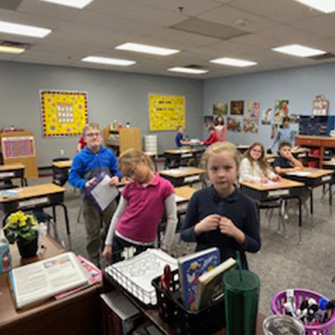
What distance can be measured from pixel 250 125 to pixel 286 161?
18.0 feet

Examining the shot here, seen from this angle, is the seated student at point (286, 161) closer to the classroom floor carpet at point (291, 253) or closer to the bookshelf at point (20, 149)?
the classroom floor carpet at point (291, 253)

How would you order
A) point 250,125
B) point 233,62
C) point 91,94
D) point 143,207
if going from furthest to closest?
point 250,125, point 91,94, point 233,62, point 143,207

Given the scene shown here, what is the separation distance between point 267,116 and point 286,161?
5.09 m

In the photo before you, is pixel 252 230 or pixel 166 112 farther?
pixel 166 112

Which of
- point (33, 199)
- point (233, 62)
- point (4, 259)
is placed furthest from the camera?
Answer: point (233, 62)

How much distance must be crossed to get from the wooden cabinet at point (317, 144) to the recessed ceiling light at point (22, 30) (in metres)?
6.74

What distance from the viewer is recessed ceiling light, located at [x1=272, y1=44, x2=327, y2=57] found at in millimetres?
5826

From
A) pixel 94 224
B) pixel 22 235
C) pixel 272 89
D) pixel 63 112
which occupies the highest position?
pixel 272 89

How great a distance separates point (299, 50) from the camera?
6156 millimetres

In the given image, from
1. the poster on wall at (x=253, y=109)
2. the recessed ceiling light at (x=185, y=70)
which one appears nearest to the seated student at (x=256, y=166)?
the recessed ceiling light at (x=185, y=70)

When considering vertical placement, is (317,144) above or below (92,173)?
below

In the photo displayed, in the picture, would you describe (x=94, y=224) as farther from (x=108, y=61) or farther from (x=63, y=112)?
(x=63, y=112)

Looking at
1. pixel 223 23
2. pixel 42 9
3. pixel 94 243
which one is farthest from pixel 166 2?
pixel 94 243

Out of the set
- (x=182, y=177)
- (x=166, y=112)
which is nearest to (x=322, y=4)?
Answer: (x=182, y=177)
